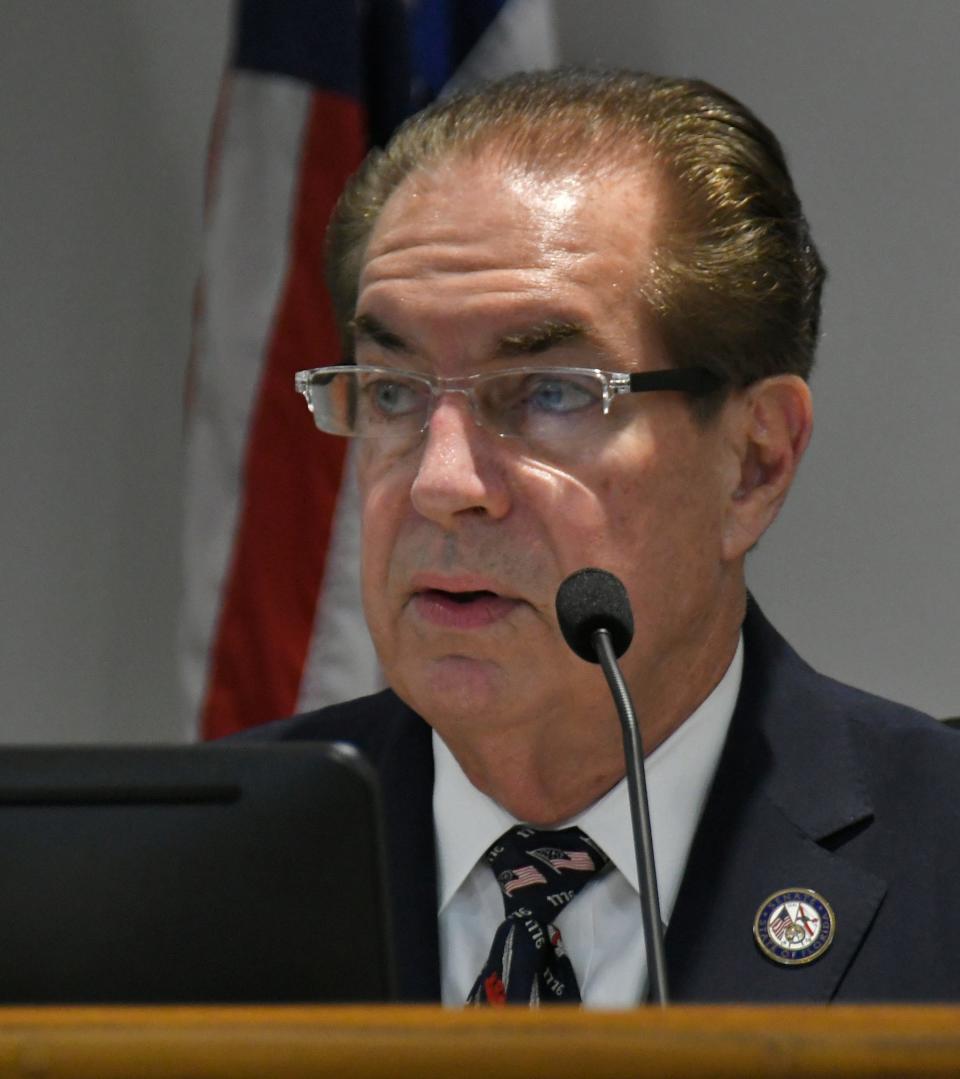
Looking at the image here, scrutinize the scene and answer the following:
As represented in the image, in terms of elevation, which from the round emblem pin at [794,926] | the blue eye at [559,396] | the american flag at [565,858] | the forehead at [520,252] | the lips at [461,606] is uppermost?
the forehead at [520,252]

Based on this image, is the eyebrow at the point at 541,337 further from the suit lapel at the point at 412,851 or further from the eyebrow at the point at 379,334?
the suit lapel at the point at 412,851

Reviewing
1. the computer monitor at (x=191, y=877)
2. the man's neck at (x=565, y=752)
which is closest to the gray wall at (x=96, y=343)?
the man's neck at (x=565, y=752)

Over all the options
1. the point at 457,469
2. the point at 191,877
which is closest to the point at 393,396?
the point at 457,469

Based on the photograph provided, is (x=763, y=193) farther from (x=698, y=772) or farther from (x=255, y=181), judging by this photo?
(x=255, y=181)

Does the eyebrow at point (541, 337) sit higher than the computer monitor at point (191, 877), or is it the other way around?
the eyebrow at point (541, 337)

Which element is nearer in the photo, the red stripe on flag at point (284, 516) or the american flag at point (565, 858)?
the american flag at point (565, 858)

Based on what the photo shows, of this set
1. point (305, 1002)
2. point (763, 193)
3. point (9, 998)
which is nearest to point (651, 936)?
point (305, 1002)

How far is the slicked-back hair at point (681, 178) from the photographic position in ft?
5.46

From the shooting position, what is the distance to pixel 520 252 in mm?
1609

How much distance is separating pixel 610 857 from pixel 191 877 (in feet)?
2.23

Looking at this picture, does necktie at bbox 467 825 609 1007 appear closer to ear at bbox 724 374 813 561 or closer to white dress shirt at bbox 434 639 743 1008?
white dress shirt at bbox 434 639 743 1008

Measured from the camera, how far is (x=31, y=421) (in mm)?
2836

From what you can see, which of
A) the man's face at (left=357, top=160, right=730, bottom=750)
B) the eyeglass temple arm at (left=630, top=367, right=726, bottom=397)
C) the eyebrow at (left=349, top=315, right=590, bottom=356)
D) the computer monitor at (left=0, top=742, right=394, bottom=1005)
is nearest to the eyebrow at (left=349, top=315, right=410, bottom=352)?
the man's face at (left=357, top=160, right=730, bottom=750)

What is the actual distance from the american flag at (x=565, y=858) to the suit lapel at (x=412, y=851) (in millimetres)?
122
